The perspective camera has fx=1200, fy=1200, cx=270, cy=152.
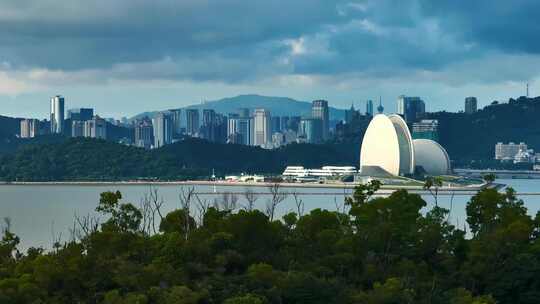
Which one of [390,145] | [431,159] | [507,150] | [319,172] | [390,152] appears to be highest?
[507,150]

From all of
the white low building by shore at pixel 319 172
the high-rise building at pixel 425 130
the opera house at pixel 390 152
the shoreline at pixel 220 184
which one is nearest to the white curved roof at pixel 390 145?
the opera house at pixel 390 152

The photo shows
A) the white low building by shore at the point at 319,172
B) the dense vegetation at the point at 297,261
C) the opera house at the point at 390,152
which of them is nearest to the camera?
the dense vegetation at the point at 297,261

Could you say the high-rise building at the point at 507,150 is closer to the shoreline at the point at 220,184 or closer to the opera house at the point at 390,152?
the opera house at the point at 390,152

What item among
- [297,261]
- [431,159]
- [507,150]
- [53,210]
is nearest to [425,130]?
[507,150]

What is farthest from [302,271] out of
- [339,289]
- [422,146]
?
[422,146]

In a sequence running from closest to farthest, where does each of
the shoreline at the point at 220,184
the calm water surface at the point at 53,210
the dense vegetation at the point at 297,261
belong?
the dense vegetation at the point at 297,261 < the calm water surface at the point at 53,210 < the shoreline at the point at 220,184

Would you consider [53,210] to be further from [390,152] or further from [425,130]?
[425,130]

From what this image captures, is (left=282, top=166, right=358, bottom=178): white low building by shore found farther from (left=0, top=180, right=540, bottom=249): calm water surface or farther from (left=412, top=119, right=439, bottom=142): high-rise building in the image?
(left=412, top=119, right=439, bottom=142): high-rise building
